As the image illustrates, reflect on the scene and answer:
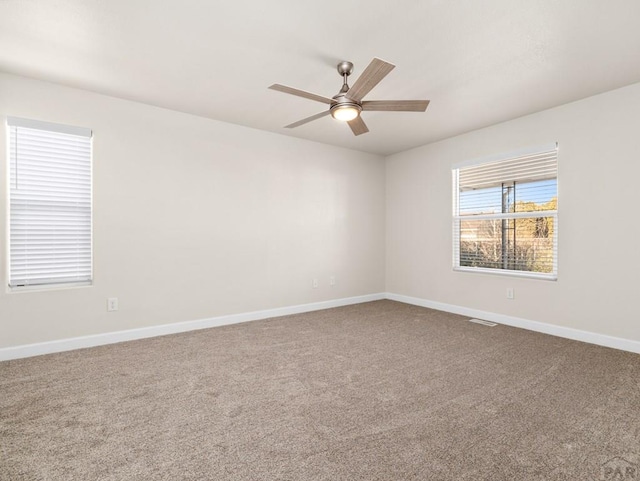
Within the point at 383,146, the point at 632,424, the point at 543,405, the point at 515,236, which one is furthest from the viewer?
the point at 383,146

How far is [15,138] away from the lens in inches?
115

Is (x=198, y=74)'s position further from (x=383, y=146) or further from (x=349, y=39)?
(x=383, y=146)

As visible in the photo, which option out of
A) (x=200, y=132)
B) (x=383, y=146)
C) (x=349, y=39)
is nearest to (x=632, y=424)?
(x=349, y=39)

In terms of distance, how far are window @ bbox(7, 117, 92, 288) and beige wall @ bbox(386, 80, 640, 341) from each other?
450 centimetres

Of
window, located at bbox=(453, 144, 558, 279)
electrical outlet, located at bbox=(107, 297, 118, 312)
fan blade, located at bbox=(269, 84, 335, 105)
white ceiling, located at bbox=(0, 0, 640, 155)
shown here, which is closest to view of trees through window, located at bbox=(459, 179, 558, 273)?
window, located at bbox=(453, 144, 558, 279)

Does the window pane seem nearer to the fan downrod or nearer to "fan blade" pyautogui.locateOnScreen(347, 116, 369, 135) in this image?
"fan blade" pyautogui.locateOnScreen(347, 116, 369, 135)

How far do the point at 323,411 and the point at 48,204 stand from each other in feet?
10.2

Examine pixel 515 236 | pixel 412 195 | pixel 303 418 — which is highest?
pixel 412 195

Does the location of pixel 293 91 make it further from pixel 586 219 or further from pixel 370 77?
pixel 586 219

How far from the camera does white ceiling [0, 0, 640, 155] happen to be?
6.66 feet

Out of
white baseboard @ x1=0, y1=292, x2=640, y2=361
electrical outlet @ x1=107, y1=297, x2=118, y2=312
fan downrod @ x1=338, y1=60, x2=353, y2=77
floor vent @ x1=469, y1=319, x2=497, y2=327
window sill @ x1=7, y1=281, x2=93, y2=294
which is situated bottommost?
floor vent @ x1=469, y1=319, x2=497, y2=327

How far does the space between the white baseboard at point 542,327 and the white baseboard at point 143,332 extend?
151 cm

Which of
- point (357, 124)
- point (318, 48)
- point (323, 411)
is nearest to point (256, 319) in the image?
point (323, 411)

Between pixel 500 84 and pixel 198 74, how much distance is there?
8.96 feet
